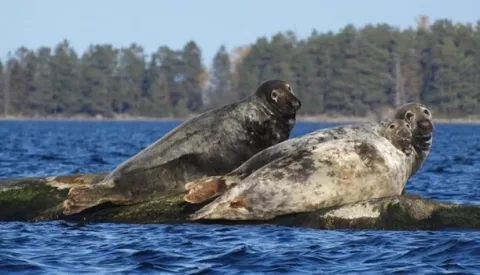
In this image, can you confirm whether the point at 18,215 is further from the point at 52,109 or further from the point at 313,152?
the point at 52,109

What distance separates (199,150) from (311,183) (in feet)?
6.29

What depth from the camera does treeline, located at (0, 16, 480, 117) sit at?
145750 mm

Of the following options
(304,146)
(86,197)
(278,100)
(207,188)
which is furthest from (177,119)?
(207,188)

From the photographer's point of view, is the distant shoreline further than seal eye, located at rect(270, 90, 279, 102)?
Yes

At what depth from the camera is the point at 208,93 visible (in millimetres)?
170500

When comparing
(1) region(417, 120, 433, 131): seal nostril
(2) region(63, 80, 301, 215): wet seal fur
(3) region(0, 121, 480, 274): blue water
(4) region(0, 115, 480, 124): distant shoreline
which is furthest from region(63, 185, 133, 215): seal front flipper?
(4) region(0, 115, 480, 124): distant shoreline

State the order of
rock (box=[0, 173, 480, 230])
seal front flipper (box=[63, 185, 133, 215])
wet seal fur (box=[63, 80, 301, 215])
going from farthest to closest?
wet seal fur (box=[63, 80, 301, 215]) → seal front flipper (box=[63, 185, 133, 215]) → rock (box=[0, 173, 480, 230])

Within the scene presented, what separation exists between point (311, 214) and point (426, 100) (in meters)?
132

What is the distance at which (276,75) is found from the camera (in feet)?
511

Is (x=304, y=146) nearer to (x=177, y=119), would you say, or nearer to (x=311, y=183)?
(x=311, y=183)

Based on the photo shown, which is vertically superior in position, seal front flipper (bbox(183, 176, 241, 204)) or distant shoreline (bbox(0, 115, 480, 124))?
distant shoreline (bbox(0, 115, 480, 124))

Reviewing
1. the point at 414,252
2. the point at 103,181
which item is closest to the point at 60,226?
the point at 103,181

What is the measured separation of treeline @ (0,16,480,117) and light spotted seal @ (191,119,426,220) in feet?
425

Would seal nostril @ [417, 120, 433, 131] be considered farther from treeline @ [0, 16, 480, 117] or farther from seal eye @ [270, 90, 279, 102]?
treeline @ [0, 16, 480, 117]
